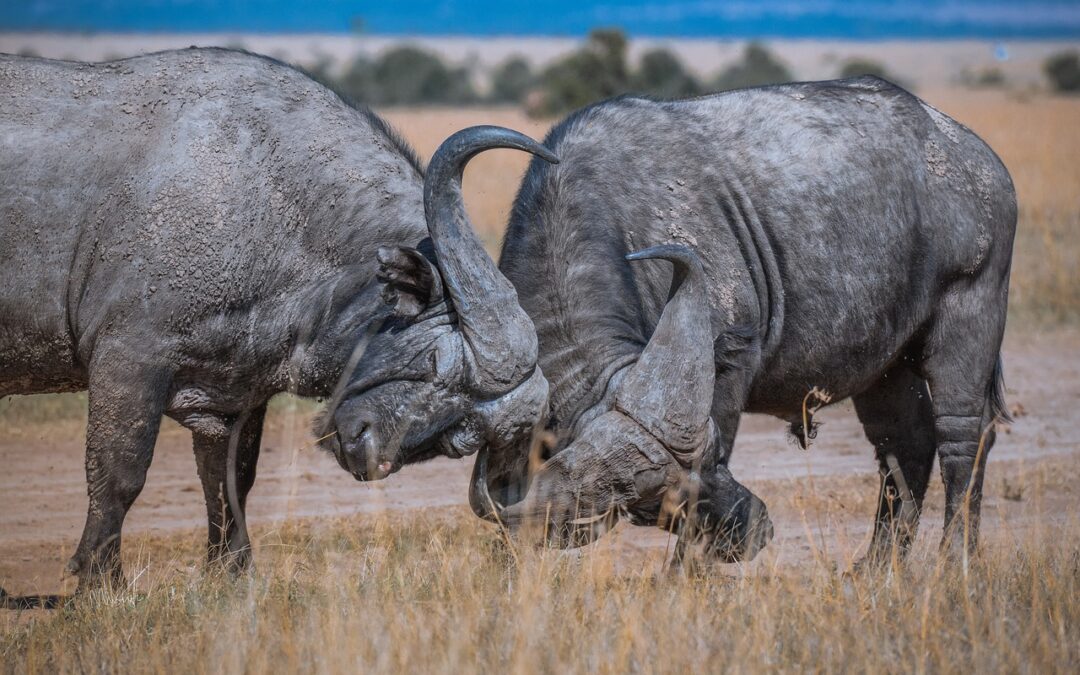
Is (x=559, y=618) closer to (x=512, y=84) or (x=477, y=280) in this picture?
(x=477, y=280)

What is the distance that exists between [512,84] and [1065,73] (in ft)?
80.7

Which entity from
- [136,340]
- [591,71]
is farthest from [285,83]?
[591,71]

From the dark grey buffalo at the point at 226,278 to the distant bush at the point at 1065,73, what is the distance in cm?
5579

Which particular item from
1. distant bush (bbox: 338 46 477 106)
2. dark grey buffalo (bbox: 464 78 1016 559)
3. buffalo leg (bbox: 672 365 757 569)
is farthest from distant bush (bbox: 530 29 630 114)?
buffalo leg (bbox: 672 365 757 569)

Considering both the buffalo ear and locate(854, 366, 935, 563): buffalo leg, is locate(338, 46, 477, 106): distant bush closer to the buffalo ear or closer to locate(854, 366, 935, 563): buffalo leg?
locate(854, 366, 935, 563): buffalo leg

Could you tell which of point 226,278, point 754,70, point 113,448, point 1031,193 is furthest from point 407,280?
point 754,70

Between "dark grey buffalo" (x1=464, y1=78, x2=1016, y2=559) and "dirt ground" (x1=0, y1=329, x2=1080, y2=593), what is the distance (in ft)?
1.75

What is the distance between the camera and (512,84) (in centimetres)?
6256

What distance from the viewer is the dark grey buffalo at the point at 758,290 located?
16.1ft

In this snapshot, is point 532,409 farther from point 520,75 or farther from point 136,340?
point 520,75

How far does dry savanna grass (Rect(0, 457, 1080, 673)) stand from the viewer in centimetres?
410

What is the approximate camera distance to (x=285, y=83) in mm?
5781

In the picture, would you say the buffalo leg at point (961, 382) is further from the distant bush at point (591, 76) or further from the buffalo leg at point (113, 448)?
the distant bush at point (591, 76)

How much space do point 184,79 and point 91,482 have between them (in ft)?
5.73
